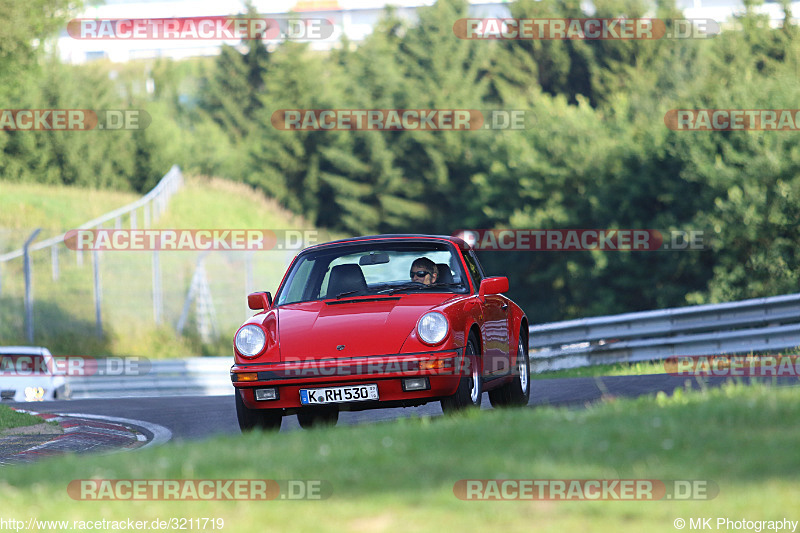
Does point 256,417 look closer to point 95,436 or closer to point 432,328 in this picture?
point 432,328

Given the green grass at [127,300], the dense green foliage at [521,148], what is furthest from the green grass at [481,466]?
the dense green foliage at [521,148]

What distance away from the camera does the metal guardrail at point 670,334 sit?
16.9 m

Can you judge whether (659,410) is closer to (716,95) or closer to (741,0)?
(716,95)

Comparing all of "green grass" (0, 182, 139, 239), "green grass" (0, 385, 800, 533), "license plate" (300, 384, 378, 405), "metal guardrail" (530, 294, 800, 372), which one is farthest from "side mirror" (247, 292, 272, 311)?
"green grass" (0, 182, 139, 239)

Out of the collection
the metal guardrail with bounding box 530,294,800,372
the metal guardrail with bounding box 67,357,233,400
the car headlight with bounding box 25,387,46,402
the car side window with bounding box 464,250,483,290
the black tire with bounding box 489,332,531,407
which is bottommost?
the metal guardrail with bounding box 67,357,233,400

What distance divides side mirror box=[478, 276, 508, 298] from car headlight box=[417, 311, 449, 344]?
1.28 m

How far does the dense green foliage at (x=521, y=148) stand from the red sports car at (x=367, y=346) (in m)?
23.7

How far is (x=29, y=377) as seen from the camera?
62.1ft

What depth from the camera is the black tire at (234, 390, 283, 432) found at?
835 cm

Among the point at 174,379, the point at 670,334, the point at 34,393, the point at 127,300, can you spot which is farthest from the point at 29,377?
the point at 670,334

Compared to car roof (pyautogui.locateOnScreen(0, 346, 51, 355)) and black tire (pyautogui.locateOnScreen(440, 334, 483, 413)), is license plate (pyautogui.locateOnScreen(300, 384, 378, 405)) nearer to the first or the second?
black tire (pyautogui.locateOnScreen(440, 334, 483, 413))

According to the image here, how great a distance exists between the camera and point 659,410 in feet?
21.2

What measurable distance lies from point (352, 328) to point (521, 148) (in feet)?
160

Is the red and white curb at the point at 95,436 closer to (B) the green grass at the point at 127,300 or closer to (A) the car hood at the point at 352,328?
(A) the car hood at the point at 352,328
